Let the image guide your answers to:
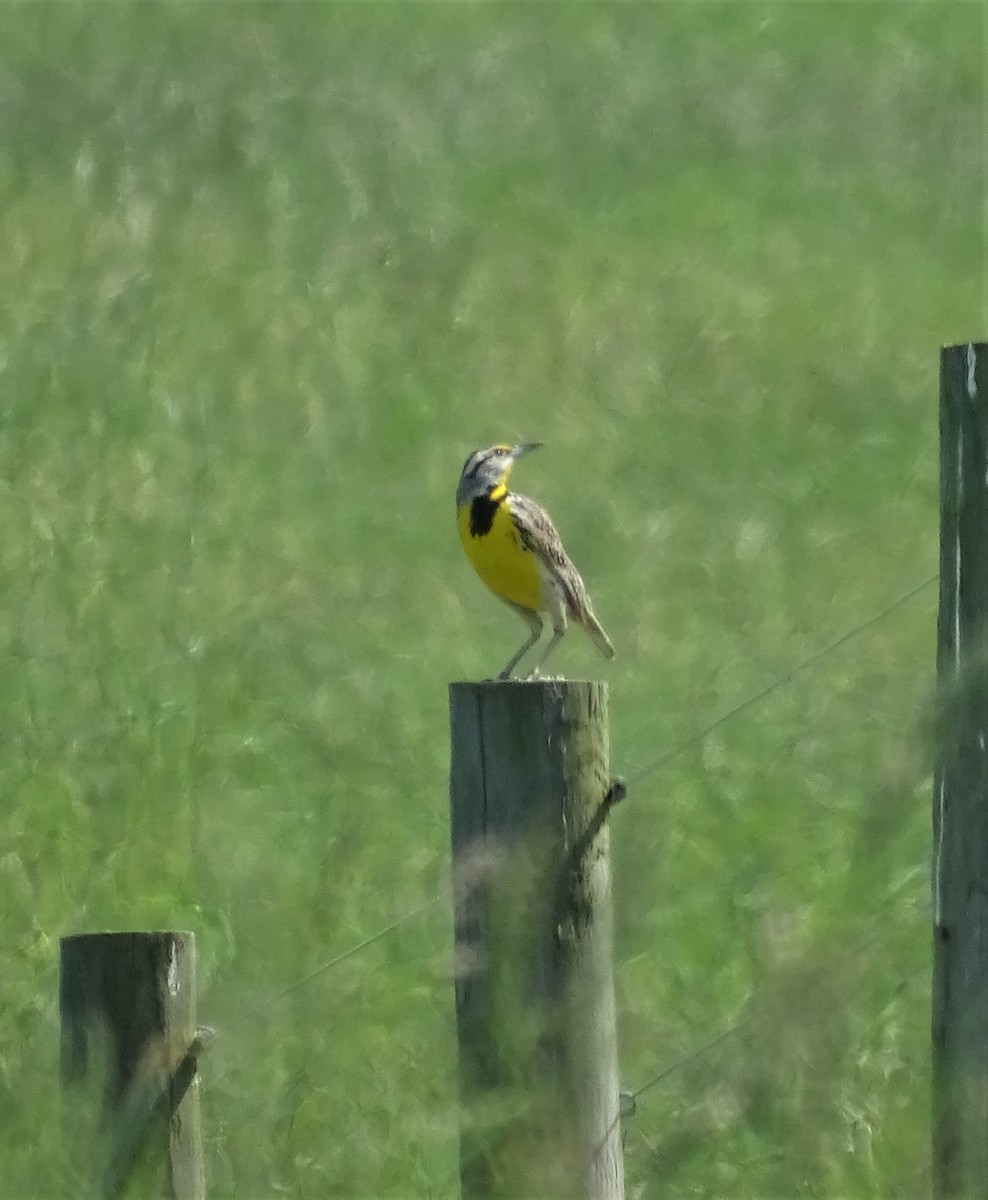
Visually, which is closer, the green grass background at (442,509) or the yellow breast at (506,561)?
the green grass background at (442,509)

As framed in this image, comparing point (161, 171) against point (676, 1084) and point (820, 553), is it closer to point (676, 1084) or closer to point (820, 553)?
point (820, 553)

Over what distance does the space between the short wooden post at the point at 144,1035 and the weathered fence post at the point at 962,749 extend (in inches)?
39.9

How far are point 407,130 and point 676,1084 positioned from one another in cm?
919

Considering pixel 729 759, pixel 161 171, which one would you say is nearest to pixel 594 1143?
pixel 729 759

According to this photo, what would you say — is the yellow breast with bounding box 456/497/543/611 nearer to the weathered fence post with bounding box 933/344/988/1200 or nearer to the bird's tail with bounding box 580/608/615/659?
the bird's tail with bounding box 580/608/615/659

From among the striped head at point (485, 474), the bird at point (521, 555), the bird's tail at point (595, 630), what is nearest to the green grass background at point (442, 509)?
the bird's tail at point (595, 630)

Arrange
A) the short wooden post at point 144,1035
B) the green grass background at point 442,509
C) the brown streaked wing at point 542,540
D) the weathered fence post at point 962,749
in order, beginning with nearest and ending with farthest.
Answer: the weathered fence post at point 962,749, the short wooden post at point 144,1035, the green grass background at point 442,509, the brown streaked wing at point 542,540

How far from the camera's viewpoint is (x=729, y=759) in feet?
22.1

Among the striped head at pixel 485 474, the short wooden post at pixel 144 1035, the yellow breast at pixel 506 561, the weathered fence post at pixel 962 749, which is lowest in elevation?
the short wooden post at pixel 144 1035

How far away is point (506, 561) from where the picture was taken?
17.7 ft

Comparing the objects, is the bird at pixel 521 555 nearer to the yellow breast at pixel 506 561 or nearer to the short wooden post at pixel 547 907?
the yellow breast at pixel 506 561

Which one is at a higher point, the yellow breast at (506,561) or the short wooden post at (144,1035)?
the yellow breast at (506,561)

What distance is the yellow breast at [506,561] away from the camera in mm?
5379

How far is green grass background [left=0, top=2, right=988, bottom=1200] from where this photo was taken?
3521 mm
